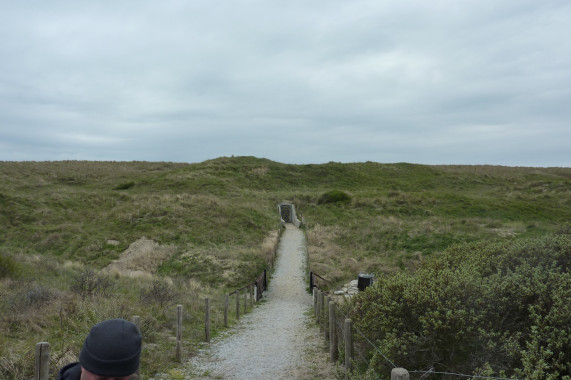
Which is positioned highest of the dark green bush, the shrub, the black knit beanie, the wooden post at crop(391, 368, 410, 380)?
the dark green bush

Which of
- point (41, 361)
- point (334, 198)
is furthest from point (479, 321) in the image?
point (334, 198)

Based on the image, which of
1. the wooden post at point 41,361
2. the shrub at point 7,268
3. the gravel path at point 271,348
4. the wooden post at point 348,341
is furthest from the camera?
the shrub at point 7,268

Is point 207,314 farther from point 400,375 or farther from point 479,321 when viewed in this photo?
point 400,375

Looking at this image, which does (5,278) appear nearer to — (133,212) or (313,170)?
(133,212)

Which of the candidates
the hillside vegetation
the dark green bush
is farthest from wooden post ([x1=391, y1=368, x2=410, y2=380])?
the dark green bush

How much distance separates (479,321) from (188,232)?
26.3 metres

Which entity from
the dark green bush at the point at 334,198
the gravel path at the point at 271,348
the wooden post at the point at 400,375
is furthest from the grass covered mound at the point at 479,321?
the dark green bush at the point at 334,198

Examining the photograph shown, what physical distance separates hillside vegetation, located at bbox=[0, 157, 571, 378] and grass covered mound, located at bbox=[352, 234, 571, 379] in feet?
13.2

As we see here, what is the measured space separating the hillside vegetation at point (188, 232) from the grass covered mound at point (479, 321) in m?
4.01

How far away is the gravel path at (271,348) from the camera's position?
8453 millimetres

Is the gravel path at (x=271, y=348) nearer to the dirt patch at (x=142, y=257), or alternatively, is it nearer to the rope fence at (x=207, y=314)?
the rope fence at (x=207, y=314)

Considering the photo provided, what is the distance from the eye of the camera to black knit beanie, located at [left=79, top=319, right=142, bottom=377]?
2.14 metres

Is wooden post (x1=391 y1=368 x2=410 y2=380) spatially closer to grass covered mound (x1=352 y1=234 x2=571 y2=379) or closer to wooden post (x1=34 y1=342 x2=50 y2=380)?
grass covered mound (x1=352 y1=234 x2=571 y2=379)

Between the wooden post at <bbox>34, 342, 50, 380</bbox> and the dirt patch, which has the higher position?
the wooden post at <bbox>34, 342, 50, 380</bbox>
